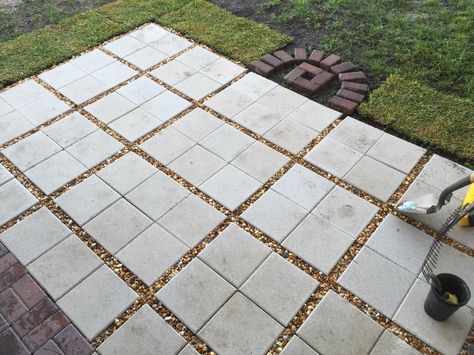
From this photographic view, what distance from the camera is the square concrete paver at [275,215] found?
143 inches

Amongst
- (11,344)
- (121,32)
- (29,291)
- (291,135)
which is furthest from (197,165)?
(121,32)

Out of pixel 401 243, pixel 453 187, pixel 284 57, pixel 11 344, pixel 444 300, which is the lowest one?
pixel 11 344

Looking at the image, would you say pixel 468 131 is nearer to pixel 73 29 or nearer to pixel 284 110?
pixel 284 110

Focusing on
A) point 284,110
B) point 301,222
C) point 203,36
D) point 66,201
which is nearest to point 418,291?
point 301,222

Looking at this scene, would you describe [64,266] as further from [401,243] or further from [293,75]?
[293,75]

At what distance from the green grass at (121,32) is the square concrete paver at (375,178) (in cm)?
225

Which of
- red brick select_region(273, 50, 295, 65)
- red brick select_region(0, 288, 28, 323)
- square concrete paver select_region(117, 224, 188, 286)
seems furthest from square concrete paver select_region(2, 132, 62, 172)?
red brick select_region(273, 50, 295, 65)

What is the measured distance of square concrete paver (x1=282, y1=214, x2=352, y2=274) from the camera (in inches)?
135

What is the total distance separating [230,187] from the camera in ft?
13.1

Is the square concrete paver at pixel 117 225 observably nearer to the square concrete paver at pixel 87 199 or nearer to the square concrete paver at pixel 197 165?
the square concrete paver at pixel 87 199

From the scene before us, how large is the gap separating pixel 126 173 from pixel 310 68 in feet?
8.78

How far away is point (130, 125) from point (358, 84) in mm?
2708

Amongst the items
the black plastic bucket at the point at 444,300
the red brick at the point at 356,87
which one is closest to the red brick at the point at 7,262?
the black plastic bucket at the point at 444,300

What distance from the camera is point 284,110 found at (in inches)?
189
